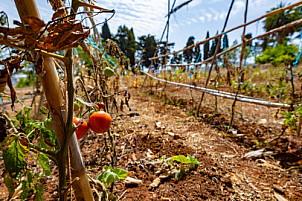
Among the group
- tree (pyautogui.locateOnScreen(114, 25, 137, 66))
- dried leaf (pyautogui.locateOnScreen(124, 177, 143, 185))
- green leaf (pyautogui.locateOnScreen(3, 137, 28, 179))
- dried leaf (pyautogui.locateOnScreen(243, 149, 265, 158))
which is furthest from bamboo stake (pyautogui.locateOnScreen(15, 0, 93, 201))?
tree (pyautogui.locateOnScreen(114, 25, 137, 66))

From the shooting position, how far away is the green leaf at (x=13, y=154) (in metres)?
0.35

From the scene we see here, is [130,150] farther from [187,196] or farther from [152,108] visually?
[152,108]

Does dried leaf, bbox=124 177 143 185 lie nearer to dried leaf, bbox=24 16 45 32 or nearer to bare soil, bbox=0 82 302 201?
bare soil, bbox=0 82 302 201

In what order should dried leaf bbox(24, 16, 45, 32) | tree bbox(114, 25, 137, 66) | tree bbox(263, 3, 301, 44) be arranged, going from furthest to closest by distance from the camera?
→ 1. tree bbox(263, 3, 301, 44)
2. tree bbox(114, 25, 137, 66)
3. dried leaf bbox(24, 16, 45, 32)

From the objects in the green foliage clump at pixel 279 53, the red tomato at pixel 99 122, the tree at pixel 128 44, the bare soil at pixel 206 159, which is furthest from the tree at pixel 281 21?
the red tomato at pixel 99 122

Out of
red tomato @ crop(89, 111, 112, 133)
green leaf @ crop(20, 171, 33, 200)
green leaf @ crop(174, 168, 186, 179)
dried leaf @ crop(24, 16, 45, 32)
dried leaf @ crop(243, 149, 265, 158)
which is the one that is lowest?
dried leaf @ crop(243, 149, 265, 158)

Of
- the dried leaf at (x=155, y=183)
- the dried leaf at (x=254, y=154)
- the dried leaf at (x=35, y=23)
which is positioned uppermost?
the dried leaf at (x=35, y=23)

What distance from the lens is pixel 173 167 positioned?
122 cm

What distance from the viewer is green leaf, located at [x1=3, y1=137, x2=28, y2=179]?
1.15 feet

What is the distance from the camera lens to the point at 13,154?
35 centimetres

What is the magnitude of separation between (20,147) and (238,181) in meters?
1.32

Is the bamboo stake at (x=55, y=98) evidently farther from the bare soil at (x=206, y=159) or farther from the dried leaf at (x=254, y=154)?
the dried leaf at (x=254, y=154)

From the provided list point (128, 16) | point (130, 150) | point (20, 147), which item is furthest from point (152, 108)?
point (20, 147)

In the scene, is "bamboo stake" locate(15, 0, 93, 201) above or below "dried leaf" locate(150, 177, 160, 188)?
above
